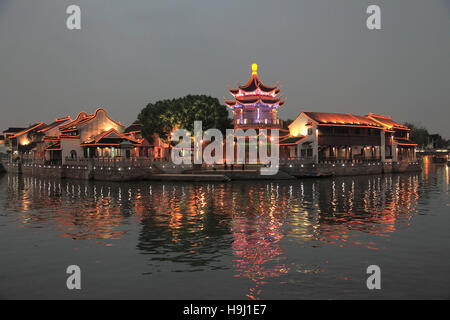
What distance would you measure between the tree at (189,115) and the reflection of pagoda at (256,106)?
535 centimetres

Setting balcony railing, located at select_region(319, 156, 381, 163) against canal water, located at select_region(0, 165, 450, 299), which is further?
balcony railing, located at select_region(319, 156, 381, 163)

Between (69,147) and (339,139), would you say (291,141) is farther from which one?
(69,147)

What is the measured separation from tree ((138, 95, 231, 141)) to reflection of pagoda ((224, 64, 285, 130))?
211 inches

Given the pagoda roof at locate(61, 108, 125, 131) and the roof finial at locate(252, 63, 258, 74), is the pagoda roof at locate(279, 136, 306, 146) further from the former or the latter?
the pagoda roof at locate(61, 108, 125, 131)

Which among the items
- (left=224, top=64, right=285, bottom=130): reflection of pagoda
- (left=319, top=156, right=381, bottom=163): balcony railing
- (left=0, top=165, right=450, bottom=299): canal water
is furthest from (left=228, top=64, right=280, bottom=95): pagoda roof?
(left=0, top=165, right=450, bottom=299): canal water

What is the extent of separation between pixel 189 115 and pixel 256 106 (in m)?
12.8

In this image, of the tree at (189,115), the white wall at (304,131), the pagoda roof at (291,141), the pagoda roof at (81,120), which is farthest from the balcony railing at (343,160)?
the pagoda roof at (81,120)

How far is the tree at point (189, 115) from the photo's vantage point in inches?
2312

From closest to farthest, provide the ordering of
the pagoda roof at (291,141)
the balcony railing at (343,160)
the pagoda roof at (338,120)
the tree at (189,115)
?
1. the tree at (189,115)
2. the balcony railing at (343,160)
3. the pagoda roof at (338,120)
4. the pagoda roof at (291,141)

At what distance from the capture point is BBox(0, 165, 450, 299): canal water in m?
10.8

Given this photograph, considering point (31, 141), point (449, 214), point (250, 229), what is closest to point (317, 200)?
point (449, 214)

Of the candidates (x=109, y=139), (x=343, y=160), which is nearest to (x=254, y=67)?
(x=343, y=160)

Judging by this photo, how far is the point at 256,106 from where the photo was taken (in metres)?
65.9

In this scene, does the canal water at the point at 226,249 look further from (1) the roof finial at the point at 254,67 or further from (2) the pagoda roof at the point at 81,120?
(1) the roof finial at the point at 254,67
